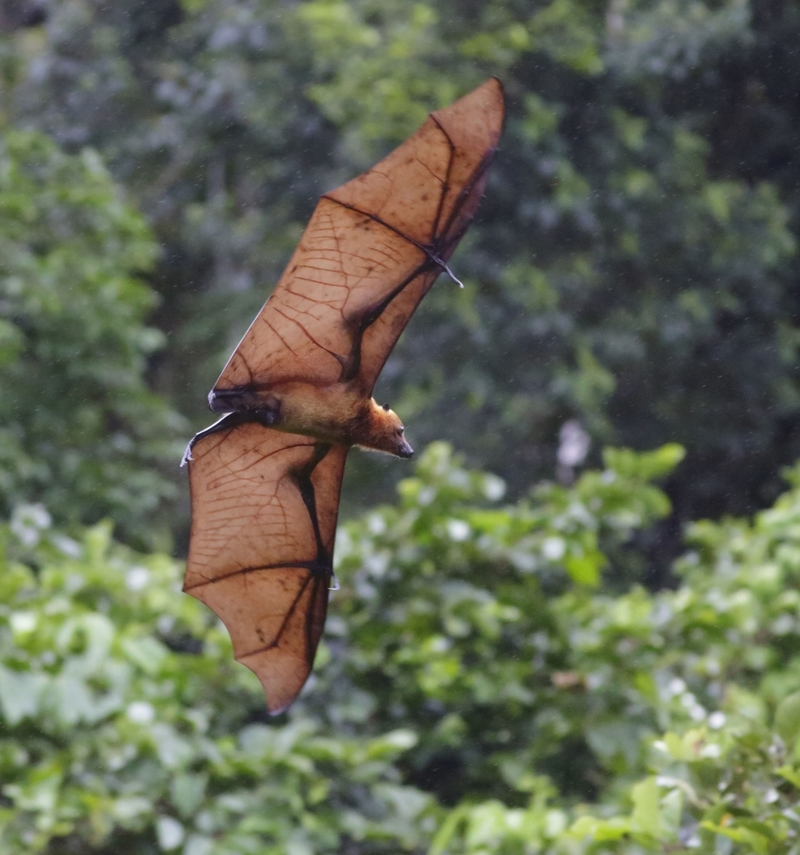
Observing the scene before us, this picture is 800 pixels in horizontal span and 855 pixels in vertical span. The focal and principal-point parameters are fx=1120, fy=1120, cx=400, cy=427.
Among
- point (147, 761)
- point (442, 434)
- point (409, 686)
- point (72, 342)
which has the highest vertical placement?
point (442, 434)

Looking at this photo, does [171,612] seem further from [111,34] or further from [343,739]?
[111,34]

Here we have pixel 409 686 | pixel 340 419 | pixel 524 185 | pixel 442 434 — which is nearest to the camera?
pixel 340 419

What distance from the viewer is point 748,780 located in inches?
68.0

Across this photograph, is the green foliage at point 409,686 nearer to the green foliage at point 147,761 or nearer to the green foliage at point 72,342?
the green foliage at point 147,761

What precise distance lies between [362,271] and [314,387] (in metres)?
0.17

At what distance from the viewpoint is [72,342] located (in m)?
4.81

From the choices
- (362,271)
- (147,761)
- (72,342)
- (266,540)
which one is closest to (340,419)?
(362,271)

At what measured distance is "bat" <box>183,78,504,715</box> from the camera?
1240mm

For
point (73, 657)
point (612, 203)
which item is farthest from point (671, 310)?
point (73, 657)

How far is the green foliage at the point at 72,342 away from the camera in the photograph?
4664mm

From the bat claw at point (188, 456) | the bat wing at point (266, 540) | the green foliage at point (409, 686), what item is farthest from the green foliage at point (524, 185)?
the bat claw at point (188, 456)

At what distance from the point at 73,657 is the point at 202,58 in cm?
559

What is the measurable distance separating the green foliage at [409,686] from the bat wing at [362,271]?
1.02 meters

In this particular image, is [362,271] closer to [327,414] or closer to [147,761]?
[327,414]
